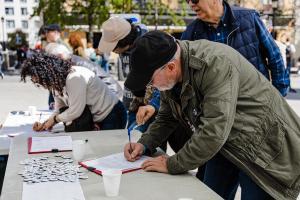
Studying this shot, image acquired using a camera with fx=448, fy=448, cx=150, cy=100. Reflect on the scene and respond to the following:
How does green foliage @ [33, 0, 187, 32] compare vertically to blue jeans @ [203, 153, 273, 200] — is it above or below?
above

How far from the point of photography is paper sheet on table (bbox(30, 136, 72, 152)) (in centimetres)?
233

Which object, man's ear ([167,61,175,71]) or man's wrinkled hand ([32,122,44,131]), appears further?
man's wrinkled hand ([32,122,44,131])

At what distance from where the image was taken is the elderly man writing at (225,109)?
1563 mm

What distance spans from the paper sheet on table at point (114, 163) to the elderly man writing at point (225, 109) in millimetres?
227

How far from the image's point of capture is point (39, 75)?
2764 mm

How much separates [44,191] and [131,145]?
0.54 m

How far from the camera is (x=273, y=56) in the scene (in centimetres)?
248

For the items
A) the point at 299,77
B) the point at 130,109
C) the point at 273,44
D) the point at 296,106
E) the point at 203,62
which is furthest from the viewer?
the point at 299,77

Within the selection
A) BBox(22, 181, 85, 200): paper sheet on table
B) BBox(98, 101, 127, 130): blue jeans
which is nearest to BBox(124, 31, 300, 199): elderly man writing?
BBox(22, 181, 85, 200): paper sheet on table

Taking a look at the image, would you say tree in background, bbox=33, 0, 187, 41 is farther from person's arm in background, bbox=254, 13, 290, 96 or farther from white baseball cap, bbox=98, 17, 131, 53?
person's arm in background, bbox=254, 13, 290, 96

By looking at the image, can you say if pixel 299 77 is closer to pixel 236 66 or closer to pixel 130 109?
pixel 130 109

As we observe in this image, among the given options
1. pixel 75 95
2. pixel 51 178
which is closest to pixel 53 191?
pixel 51 178

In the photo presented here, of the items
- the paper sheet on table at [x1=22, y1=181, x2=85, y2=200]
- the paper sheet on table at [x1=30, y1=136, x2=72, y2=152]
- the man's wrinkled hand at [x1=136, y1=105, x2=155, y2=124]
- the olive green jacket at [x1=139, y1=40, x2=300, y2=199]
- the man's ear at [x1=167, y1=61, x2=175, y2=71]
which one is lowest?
the paper sheet on table at [x1=30, y1=136, x2=72, y2=152]

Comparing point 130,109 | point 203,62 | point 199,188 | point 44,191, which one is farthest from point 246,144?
point 130,109
